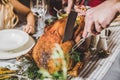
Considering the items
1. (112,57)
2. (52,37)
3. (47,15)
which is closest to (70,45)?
(52,37)

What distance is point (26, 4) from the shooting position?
4.25 ft

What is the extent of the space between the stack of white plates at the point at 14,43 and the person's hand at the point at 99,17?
0.72ft

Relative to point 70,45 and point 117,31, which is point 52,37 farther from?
point 117,31

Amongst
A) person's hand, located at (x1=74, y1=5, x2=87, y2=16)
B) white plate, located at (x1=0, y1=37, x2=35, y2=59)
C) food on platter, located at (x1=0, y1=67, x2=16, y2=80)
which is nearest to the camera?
food on platter, located at (x1=0, y1=67, x2=16, y2=80)

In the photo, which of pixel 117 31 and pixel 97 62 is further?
pixel 117 31

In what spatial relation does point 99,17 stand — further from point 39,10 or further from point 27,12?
point 27,12

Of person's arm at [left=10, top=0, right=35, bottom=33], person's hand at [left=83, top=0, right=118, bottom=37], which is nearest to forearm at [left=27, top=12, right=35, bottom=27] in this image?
person's arm at [left=10, top=0, right=35, bottom=33]

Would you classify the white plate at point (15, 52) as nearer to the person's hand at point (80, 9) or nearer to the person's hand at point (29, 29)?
the person's hand at point (29, 29)

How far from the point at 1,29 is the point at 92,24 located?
451 millimetres

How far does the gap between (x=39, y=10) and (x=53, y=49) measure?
0.96ft

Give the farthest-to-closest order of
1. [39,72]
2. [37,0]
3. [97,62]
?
[37,0], [97,62], [39,72]

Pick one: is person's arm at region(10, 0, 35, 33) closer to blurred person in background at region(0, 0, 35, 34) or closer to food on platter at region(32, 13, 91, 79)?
blurred person in background at region(0, 0, 35, 34)

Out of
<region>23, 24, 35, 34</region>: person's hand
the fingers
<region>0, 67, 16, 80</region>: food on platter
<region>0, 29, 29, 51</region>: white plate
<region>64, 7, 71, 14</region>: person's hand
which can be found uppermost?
<region>64, 7, 71, 14</region>: person's hand

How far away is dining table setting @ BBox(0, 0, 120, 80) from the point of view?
83 cm
